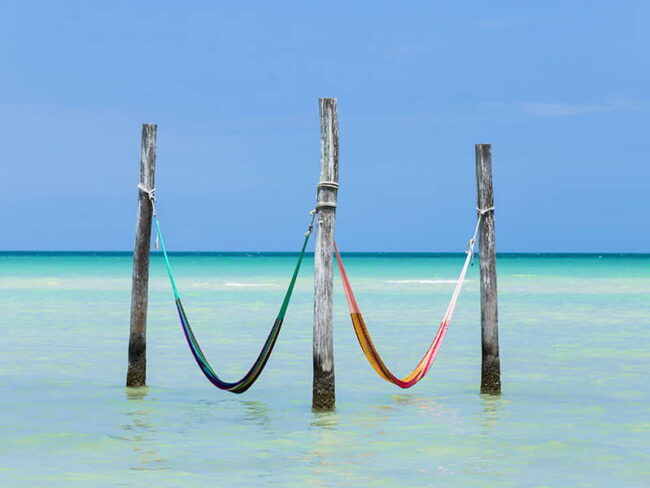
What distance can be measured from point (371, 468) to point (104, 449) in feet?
7.69

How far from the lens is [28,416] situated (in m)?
10.7

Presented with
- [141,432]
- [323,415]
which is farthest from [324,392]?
[141,432]

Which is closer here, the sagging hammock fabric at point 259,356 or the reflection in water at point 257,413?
the sagging hammock fabric at point 259,356

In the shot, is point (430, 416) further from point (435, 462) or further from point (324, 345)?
point (435, 462)

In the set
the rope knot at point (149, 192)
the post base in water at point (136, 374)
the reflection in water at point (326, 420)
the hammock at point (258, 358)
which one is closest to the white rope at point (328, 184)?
the hammock at point (258, 358)

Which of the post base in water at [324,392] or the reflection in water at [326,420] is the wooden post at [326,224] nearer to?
the post base in water at [324,392]

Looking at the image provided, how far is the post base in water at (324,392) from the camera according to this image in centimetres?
1016

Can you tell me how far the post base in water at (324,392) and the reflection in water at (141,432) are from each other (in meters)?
A: 1.59

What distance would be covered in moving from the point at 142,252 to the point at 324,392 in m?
2.87

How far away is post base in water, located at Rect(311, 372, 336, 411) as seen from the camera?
10.2 metres

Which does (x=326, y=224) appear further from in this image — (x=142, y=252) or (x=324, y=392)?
(x=142, y=252)

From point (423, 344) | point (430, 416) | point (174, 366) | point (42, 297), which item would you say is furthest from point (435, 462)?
point (42, 297)

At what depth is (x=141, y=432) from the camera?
972 cm

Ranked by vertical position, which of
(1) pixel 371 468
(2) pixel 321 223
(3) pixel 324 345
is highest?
(2) pixel 321 223
